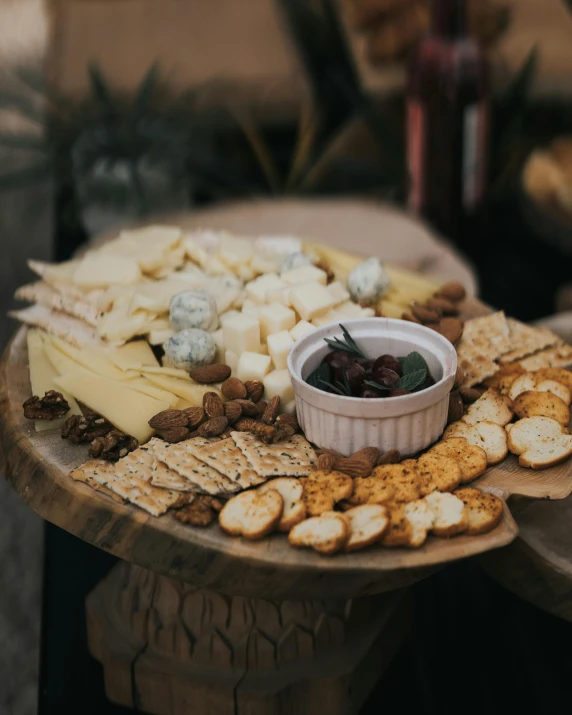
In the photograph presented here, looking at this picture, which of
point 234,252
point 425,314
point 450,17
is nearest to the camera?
point 425,314

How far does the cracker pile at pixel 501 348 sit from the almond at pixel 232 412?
12.4 inches

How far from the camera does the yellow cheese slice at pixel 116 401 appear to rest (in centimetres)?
107

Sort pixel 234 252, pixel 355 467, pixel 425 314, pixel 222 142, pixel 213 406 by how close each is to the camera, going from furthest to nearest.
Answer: pixel 222 142 → pixel 234 252 → pixel 425 314 → pixel 213 406 → pixel 355 467

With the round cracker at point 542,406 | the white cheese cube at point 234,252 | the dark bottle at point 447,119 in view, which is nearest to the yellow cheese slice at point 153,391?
the white cheese cube at point 234,252

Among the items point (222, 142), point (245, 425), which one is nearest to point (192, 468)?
point (245, 425)

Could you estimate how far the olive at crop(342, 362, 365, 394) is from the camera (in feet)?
3.40

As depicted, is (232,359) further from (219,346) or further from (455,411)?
(455,411)

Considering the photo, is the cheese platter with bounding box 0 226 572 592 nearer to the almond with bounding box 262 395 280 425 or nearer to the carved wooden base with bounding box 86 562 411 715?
the almond with bounding box 262 395 280 425

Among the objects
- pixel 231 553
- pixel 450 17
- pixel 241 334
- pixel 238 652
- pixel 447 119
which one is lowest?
pixel 238 652

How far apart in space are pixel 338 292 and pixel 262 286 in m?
0.12

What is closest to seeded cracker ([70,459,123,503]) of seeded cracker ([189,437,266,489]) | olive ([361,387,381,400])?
seeded cracker ([189,437,266,489])

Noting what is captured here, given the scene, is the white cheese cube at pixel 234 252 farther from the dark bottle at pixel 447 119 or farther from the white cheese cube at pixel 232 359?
the dark bottle at pixel 447 119

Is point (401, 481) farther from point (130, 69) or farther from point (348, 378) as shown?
point (130, 69)

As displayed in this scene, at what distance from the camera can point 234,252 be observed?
1.39 m
